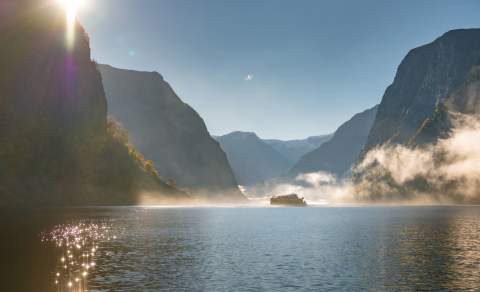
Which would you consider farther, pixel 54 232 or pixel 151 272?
pixel 54 232

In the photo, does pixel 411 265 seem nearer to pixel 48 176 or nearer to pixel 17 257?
pixel 17 257

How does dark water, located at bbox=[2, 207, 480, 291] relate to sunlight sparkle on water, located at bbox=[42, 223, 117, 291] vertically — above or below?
below

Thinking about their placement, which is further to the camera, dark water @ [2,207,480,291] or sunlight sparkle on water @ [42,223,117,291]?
sunlight sparkle on water @ [42,223,117,291]

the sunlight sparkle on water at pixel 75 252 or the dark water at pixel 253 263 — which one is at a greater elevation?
the sunlight sparkle on water at pixel 75 252

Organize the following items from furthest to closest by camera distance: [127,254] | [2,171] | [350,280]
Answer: [2,171] → [127,254] → [350,280]

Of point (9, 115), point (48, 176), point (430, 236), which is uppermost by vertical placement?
point (9, 115)

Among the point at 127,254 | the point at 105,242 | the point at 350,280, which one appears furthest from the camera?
the point at 105,242

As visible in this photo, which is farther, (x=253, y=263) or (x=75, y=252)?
(x=75, y=252)

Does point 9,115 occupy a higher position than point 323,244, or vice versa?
point 9,115

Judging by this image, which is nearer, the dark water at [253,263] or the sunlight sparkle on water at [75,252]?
the dark water at [253,263]

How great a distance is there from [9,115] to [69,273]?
563 feet

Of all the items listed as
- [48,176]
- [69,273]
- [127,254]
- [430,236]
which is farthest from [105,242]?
[48,176]

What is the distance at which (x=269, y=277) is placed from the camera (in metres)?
42.3

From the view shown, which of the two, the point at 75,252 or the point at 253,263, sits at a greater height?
the point at 75,252
